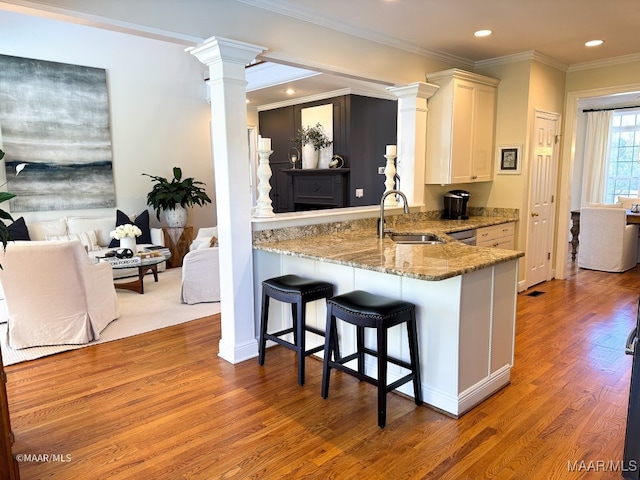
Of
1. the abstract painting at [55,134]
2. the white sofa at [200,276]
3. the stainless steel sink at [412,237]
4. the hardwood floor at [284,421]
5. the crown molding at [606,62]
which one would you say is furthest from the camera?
the abstract painting at [55,134]

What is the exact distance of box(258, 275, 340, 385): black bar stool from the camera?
291 centimetres

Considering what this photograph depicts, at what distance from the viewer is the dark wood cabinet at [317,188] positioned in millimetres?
6633

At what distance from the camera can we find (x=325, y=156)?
270 inches

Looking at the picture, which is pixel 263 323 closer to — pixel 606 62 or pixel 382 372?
pixel 382 372

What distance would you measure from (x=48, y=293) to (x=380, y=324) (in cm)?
273

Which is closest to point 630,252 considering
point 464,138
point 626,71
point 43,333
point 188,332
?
point 626,71

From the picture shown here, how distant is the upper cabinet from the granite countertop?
0.91 metres

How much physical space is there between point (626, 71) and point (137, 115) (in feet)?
20.6

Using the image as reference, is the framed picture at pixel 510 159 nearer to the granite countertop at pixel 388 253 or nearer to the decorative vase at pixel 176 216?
the granite countertop at pixel 388 253

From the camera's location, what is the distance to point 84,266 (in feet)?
12.2

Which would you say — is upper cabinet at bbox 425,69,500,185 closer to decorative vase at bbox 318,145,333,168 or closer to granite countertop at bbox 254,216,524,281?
granite countertop at bbox 254,216,524,281

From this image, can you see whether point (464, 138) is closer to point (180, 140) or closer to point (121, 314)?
point (121, 314)

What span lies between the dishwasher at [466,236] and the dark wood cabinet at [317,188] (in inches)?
98.2

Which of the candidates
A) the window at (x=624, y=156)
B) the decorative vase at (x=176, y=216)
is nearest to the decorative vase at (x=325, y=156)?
the decorative vase at (x=176, y=216)
